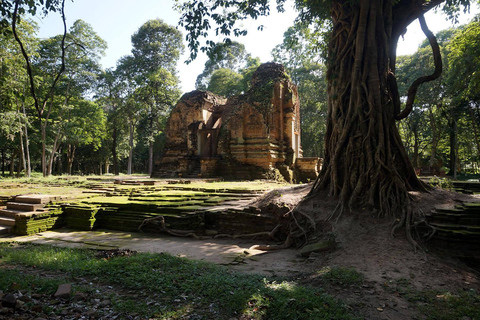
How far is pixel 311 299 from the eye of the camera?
288cm

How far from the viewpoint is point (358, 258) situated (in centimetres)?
439

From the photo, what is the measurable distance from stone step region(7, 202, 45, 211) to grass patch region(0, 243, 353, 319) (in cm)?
326

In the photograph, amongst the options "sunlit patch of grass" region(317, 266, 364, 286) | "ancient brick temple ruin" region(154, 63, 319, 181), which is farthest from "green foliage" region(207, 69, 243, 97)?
"sunlit patch of grass" region(317, 266, 364, 286)

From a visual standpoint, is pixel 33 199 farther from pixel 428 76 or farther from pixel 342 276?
pixel 428 76

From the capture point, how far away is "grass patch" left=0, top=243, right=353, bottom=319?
2.68m

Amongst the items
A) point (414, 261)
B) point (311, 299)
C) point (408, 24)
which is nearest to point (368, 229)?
point (414, 261)

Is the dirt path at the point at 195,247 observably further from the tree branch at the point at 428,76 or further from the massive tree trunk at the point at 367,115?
the tree branch at the point at 428,76

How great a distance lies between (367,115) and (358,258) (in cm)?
303

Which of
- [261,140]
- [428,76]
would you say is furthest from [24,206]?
[428,76]

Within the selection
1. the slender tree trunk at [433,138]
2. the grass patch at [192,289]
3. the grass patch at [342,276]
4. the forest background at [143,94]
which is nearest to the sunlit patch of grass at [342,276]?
the grass patch at [342,276]

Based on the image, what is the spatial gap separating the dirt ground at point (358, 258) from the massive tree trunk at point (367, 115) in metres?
0.47

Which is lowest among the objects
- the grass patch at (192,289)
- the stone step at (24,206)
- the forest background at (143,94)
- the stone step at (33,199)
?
the grass patch at (192,289)

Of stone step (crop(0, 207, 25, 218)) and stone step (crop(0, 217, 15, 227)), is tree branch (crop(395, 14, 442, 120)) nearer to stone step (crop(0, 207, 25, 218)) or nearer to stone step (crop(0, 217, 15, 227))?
stone step (crop(0, 217, 15, 227))

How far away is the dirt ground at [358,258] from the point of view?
3.22 meters
